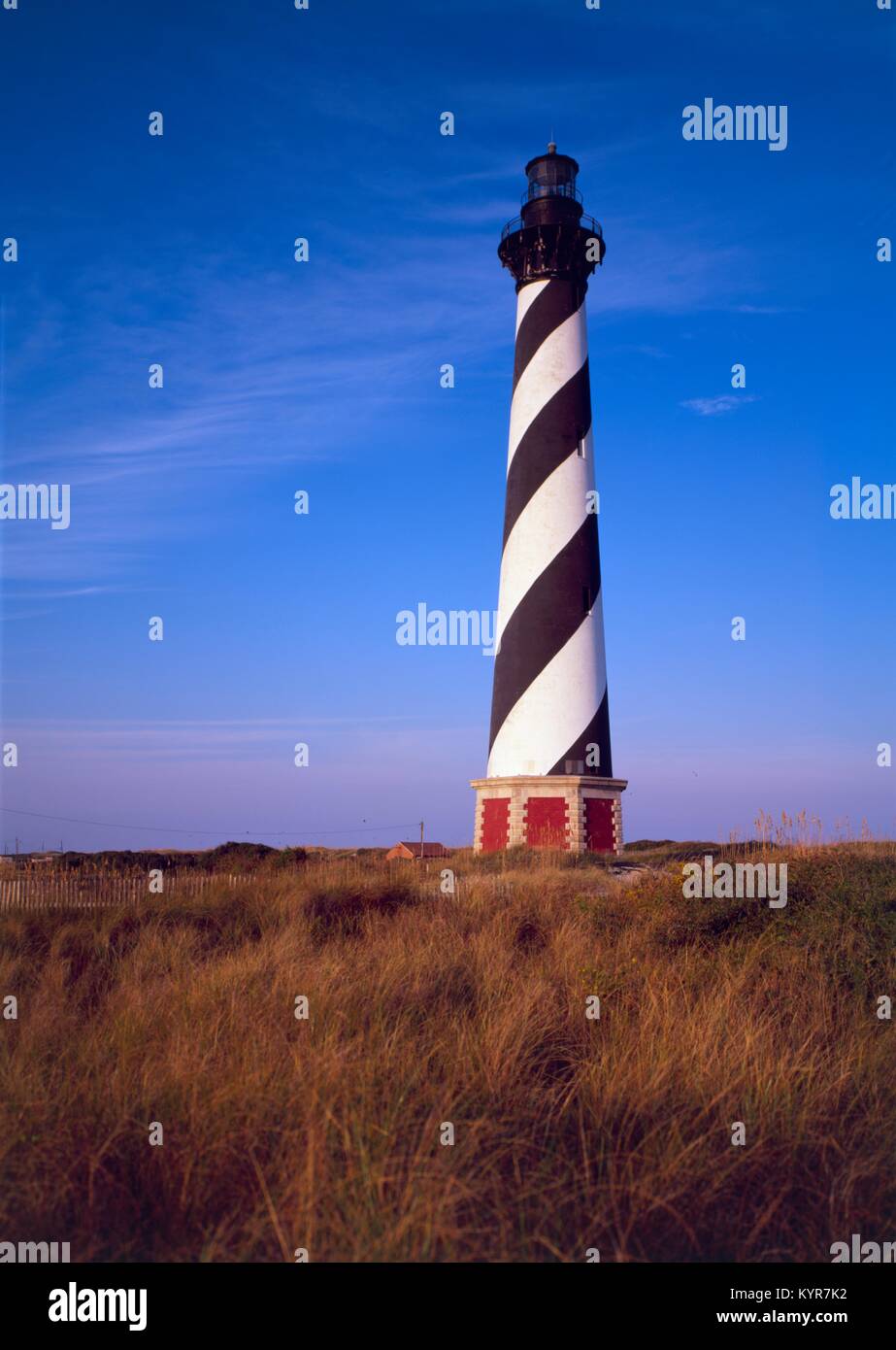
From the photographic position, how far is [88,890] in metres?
12.4

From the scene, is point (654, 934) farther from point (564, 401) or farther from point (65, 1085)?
point (564, 401)

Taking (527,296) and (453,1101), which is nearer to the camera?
(453,1101)

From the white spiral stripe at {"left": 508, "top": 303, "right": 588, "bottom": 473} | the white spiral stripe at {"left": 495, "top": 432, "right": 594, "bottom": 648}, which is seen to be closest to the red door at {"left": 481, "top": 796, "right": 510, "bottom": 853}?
the white spiral stripe at {"left": 495, "top": 432, "right": 594, "bottom": 648}

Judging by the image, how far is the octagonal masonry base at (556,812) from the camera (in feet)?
69.1

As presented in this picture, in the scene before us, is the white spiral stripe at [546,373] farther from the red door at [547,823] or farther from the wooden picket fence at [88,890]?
the wooden picket fence at [88,890]

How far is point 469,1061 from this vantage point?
4.45m

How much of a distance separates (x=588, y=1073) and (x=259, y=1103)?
1749 millimetres

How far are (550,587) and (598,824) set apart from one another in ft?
19.8

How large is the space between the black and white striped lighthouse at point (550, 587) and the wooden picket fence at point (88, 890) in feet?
33.0

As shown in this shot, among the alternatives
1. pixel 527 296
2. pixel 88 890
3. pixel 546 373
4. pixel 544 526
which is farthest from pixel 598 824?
pixel 527 296

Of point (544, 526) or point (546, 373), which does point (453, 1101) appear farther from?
point (546, 373)
